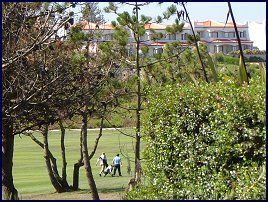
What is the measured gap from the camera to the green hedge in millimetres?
7953

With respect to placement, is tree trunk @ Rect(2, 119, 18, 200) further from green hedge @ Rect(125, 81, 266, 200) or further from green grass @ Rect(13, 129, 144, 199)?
green hedge @ Rect(125, 81, 266, 200)

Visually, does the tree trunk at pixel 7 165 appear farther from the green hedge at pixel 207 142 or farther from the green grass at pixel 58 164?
the green hedge at pixel 207 142

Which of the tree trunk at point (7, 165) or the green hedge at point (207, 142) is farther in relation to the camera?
the tree trunk at point (7, 165)

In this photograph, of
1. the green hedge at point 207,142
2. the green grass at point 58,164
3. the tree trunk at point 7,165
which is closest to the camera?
the green hedge at point 207,142

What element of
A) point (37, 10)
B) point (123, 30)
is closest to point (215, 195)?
point (37, 10)

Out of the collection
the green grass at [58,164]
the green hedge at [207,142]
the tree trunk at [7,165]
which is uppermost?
the green hedge at [207,142]

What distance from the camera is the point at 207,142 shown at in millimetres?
8641

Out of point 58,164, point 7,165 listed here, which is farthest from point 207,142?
point 58,164

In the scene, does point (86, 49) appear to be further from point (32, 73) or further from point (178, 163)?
point (178, 163)

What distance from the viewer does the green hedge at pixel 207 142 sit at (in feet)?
26.1

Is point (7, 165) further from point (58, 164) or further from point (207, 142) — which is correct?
point (58, 164)

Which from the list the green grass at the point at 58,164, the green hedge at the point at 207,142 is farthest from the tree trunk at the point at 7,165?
→ the green hedge at the point at 207,142

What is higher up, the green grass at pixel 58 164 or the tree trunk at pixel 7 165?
the tree trunk at pixel 7 165

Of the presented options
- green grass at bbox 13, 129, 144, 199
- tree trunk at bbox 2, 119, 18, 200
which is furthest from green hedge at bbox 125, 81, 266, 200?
green grass at bbox 13, 129, 144, 199
